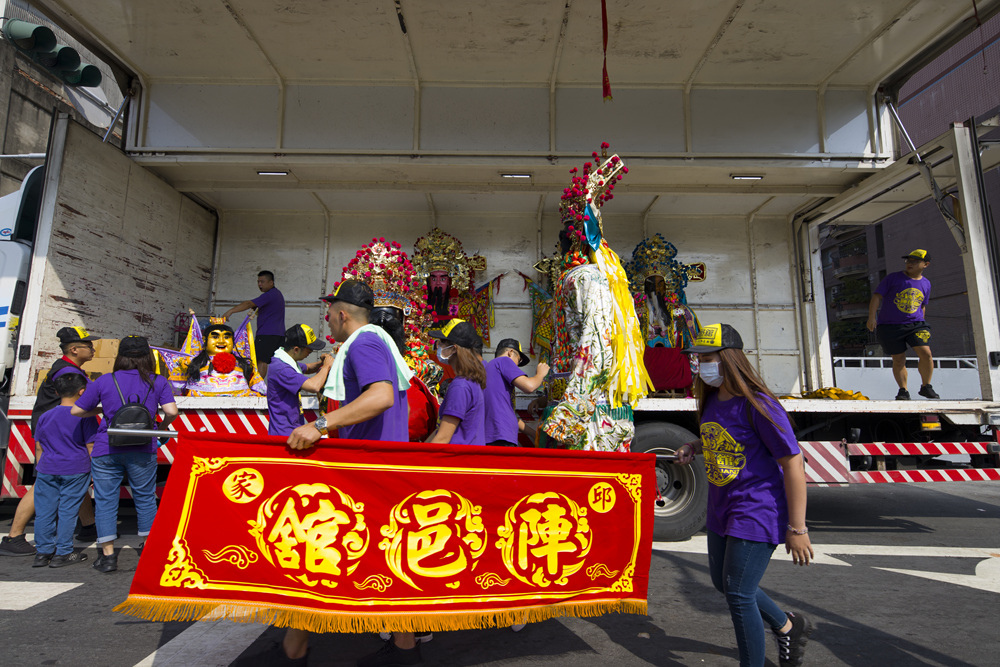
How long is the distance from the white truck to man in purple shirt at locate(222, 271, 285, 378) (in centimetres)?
113

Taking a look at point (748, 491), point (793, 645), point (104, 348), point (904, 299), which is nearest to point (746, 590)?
point (748, 491)

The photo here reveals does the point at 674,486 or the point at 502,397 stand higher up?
the point at 502,397

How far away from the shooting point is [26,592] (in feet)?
11.4

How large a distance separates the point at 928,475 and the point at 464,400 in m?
4.82

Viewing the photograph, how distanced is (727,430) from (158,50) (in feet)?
24.9

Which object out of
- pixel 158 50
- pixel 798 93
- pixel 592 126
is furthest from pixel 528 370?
pixel 158 50

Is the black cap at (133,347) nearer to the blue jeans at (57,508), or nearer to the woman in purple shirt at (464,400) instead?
the blue jeans at (57,508)

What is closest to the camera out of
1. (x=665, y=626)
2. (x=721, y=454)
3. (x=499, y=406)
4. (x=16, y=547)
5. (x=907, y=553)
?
(x=721, y=454)

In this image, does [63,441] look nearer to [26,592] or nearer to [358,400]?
[26,592]

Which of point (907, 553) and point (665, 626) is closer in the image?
point (665, 626)

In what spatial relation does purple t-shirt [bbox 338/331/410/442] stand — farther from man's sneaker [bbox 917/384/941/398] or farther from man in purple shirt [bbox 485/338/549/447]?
man's sneaker [bbox 917/384/941/398]

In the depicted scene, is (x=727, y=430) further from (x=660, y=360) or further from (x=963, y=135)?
(x=963, y=135)

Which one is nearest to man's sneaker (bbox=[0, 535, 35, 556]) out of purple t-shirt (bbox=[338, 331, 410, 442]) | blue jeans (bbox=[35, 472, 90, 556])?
blue jeans (bbox=[35, 472, 90, 556])

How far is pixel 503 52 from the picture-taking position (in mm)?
6469
